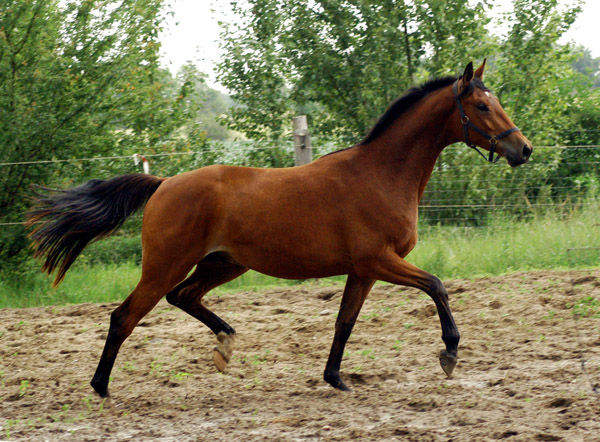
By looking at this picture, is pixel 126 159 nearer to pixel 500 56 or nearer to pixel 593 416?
pixel 500 56

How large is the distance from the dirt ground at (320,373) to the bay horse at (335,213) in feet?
1.07

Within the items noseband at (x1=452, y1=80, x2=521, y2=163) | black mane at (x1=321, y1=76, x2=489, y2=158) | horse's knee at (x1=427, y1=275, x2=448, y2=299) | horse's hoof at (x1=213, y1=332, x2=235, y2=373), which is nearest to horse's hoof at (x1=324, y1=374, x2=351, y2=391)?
horse's hoof at (x1=213, y1=332, x2=235, y2=373)

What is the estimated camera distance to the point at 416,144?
459 cm

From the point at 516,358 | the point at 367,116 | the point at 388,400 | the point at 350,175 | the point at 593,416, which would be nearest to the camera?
the point at 593,416

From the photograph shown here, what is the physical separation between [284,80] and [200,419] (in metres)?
7.32

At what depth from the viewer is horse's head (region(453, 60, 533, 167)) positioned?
4418 mm

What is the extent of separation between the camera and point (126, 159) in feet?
29.8

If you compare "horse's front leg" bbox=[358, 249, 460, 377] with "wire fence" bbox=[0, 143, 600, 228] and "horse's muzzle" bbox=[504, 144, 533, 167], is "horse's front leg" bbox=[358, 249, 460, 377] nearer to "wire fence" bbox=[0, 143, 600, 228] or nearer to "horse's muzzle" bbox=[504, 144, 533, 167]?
"horse's muzzle" bbox=[504, 144, 533, 167]

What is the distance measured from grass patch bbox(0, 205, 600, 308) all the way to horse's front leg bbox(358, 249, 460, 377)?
3.44m

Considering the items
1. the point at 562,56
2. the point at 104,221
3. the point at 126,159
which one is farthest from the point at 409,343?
the point at 562,56

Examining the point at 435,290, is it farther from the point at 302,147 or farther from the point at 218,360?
the point at 302,147

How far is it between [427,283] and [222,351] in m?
1.56

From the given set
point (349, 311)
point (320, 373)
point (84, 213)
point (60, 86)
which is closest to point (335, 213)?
point (349, 311)

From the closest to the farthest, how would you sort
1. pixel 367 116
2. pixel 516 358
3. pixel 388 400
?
pixel 388 400 → pixel 516 358 → pixel 367 116
